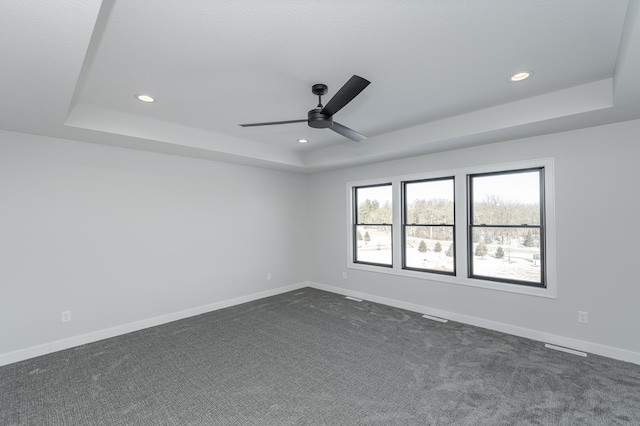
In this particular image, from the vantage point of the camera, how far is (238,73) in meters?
2.58

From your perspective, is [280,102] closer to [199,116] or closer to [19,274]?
[199,116]

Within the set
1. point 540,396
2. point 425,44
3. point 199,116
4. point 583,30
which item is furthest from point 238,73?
point 540,396

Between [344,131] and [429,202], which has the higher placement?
[344,131]

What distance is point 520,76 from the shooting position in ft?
8.73

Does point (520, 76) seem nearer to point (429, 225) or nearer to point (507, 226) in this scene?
point (507, 226)

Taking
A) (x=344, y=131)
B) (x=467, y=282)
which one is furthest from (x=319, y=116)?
(x=467, y=282)

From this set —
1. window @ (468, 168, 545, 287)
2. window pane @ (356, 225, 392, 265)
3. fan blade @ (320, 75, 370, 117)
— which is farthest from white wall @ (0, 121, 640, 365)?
fan blade @ (320, 75, 370, 117)

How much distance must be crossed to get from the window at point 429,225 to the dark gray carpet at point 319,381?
105 cm

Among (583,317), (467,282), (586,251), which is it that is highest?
(586,251)

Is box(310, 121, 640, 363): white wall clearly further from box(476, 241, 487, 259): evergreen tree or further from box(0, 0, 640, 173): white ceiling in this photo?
box(476, 241, 487, 259): evergreen tree

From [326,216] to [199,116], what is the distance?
3156mm

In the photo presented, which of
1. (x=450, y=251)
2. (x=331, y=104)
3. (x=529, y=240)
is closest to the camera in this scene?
(x=331, y=104)

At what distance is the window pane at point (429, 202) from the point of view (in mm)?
4531

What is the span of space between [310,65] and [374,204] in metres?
3.38
